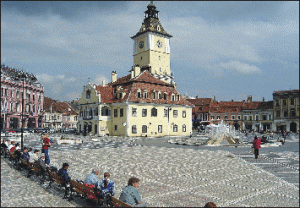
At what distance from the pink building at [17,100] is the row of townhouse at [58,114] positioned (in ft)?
33.0

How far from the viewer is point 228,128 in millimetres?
34031

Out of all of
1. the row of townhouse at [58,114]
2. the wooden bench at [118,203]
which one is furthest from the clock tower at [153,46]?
the wooden bench at [118,203]

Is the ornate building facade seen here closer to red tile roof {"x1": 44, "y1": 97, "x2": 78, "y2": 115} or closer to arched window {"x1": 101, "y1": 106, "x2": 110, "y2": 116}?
arched window {"x1": 101, "y1": 106, "x2": 110, "y2": 116}

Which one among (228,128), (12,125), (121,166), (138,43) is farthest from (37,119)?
(121,166)

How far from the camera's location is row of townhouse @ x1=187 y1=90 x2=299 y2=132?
258 feet

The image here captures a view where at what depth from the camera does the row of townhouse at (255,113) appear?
258 feet

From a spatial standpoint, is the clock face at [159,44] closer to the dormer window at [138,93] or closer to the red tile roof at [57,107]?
the dormer window at [138,93]

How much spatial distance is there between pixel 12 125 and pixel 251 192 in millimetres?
62627

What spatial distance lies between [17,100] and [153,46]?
34.7 metres

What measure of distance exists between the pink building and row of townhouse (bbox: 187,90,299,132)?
158 ft

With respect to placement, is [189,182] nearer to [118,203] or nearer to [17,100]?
[118,203]

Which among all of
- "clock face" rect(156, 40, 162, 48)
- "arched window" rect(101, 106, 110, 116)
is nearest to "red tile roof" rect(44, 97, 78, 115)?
"arched window" rect(101, 106, 110, 116)

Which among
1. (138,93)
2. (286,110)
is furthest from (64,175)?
(286,110)

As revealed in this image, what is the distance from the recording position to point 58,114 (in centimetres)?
8912
